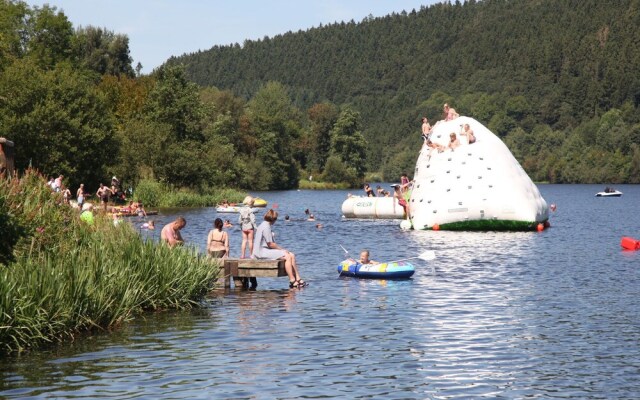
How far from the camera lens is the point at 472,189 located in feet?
157

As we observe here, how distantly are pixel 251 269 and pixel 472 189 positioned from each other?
22.4 meters

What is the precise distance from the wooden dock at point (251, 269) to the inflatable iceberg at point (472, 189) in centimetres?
2174

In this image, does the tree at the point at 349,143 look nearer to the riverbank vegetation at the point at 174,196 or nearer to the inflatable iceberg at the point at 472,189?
the riverbank vegetation at the point at 174,196

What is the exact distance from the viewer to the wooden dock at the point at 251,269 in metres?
27.1

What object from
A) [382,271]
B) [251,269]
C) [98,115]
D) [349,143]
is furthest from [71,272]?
[349,143]

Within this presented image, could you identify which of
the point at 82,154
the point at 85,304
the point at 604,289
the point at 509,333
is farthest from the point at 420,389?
the point at 82,154

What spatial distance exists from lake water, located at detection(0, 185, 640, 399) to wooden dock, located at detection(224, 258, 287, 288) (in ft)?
1.85

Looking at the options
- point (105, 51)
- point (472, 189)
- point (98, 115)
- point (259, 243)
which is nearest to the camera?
point (259, 243)

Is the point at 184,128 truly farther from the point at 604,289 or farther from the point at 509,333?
the point at 509,333

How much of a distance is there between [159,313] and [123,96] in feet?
279

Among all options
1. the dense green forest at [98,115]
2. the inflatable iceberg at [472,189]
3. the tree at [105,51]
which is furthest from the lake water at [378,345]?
the tree at [105,51]

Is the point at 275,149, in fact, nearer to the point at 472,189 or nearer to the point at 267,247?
the point at 472,189

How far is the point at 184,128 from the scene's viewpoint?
3597 inches

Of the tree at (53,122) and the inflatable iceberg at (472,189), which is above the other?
the tree at (53,122)
